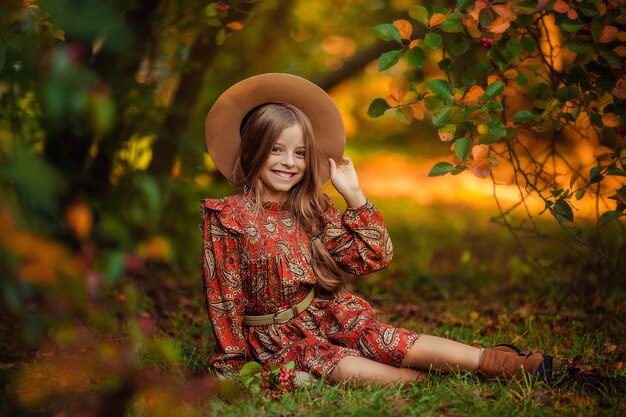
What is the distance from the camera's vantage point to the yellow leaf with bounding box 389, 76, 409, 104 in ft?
9.39

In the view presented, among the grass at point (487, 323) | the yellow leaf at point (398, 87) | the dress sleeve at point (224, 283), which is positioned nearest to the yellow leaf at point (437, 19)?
the yellow leaf at point (398, 87)

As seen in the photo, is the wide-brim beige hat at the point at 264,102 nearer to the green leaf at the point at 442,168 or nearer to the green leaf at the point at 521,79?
the green leaf at the point at 442,168

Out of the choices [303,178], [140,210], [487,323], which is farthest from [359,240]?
[140,210]

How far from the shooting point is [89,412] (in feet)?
5.26

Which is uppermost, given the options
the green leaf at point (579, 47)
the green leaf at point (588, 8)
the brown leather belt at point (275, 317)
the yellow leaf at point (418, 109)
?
the green leaf at point (588, 8)

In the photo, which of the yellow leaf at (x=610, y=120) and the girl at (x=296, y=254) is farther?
the yellow leaf at (x=610, y=120)

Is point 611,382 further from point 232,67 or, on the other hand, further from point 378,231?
point 232,67

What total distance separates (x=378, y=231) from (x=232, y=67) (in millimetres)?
3522

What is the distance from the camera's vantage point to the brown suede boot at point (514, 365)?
103 inches

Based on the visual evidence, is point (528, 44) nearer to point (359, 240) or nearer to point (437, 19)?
point (437, 19)

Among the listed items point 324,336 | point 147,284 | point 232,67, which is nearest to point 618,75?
point 324,336

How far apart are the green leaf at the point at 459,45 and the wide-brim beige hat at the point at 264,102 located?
59cm

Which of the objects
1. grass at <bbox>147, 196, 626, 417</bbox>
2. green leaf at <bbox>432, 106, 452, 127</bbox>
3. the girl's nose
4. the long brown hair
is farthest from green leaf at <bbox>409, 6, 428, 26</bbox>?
grass at <bbox>147, 196, 626, 417</bbox>

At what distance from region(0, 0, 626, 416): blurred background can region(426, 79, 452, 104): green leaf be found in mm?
228
